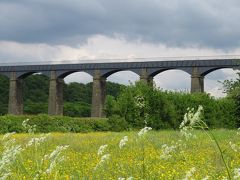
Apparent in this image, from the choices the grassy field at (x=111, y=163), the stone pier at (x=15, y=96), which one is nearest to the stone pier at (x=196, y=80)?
the stone pier at (x=15, y=96)

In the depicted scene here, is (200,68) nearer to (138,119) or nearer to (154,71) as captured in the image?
(154,71)

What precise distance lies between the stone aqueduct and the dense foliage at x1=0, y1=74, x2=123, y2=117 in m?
16.9

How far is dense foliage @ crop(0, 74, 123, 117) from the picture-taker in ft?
298

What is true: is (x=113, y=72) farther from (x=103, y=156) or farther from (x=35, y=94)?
(x=103, y=156)

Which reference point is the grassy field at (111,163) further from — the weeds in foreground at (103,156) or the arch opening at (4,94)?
the arch opening at (4,94)

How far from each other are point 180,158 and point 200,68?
50.5 metres

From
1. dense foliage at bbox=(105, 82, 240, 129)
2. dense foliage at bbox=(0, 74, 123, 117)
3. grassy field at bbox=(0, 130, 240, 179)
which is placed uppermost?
dense foliage at bbox=(0, 74, 123, 117)

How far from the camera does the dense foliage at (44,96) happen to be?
3578 inches

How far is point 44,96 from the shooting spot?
3917 inches

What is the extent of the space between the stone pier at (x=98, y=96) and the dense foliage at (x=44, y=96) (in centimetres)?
2498

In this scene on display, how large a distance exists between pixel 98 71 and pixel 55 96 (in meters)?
7.52

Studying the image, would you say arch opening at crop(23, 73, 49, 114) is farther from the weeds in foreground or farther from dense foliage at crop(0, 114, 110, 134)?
the weeds in foreground

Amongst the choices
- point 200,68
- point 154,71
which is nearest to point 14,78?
point 154,71

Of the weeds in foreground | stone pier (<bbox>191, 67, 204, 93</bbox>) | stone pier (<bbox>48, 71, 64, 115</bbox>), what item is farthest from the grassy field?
stone pier (<bbox>48, 71, 64, 115</bbox>)
